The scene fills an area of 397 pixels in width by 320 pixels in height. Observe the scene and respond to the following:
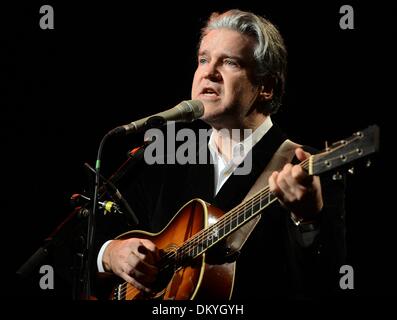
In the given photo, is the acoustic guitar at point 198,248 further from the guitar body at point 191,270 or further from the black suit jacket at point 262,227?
the black suit jacket at point 262,227

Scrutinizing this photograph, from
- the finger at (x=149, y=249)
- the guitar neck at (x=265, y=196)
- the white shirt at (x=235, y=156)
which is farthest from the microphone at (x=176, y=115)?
the finger at (x=149, y=249)

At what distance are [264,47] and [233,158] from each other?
65 cm

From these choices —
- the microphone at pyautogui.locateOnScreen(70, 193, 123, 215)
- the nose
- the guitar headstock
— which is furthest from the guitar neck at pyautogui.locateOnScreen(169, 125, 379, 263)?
the nose

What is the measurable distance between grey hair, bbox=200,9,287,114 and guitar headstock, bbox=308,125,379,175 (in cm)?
104

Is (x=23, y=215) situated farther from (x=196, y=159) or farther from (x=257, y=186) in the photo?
(x=257, y=186)

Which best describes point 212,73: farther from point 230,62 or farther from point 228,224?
point 228,224

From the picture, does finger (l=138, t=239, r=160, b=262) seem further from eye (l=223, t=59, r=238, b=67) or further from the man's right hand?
eye (l=223, t=59, r=238, b=67)

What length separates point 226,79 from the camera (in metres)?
2.70

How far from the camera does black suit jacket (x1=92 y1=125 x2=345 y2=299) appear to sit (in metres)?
2.14

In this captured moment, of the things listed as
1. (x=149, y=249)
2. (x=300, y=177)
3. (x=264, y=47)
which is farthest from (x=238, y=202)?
(x=264, y=47)

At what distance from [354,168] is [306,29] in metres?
1.81

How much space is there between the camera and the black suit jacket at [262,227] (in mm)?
2141

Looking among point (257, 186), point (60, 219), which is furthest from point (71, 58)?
point (257, 186)

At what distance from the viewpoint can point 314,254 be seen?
6.91ft
